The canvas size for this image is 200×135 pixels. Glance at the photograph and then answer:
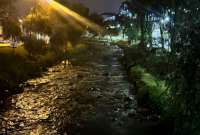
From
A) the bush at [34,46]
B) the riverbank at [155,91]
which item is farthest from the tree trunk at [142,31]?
the riverbank at [155,91]

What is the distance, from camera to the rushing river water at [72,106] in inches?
1000

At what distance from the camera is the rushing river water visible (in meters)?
25.4

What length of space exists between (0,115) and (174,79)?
16.4 metres

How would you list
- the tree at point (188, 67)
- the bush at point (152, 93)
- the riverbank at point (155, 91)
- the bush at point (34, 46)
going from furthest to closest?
1. the bush at point (34, 46)
2. the bush at point (152, 93)
3. the riverbank at point (155, 91)
4. the tree at point (188, 67)

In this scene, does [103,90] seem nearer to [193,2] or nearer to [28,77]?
[28,77]

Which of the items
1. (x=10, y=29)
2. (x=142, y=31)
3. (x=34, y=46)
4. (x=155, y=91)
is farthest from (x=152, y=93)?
(x=142, y=31)

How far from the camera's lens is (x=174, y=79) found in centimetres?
1580

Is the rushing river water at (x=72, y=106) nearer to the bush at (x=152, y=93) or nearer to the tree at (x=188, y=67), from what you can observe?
the bush at (x=152, y=93)

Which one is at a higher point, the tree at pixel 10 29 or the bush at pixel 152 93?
the tree at pixel 10 29

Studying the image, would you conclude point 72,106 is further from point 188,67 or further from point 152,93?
point 188,67

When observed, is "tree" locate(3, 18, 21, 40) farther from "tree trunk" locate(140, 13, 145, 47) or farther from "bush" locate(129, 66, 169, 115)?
"bush" locate(129, 66, 169, 115)

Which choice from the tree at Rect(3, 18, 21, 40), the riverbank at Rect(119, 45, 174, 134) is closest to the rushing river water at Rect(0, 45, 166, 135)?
the riverbank at Rect(119, 45, 174, 134)

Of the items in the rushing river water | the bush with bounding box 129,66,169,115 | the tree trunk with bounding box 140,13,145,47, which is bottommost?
the rushing river water

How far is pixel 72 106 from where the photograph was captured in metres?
31.6
